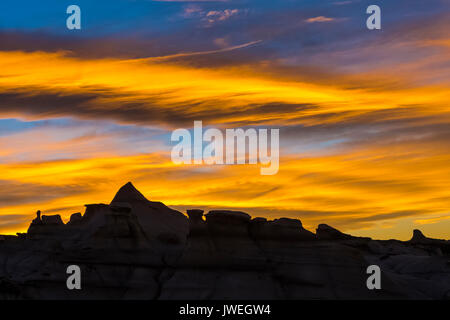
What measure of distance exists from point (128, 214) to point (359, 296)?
1283 inches

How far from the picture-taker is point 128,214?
107 metres

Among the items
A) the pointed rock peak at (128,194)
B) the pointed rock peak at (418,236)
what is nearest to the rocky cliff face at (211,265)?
the pointed rock peak at (128,194)

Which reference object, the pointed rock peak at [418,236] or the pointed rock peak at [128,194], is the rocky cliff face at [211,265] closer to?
the pointed rock peak at [128,194]

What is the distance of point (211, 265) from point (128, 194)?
3395 centimetres

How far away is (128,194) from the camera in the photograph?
408 feet

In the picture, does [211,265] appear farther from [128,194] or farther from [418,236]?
[418,236]

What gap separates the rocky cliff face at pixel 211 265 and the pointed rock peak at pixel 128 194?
239 inches

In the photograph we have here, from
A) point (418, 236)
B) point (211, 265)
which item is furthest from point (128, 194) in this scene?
point (418, 236)

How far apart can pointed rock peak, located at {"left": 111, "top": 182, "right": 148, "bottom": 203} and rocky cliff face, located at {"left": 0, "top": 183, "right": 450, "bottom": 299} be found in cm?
606

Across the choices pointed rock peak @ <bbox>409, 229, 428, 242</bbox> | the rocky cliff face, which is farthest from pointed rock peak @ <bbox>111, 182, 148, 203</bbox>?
pointed rock peak @ <bbox>409, 229, 428, 242</bbox>

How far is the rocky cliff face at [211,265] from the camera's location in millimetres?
91750

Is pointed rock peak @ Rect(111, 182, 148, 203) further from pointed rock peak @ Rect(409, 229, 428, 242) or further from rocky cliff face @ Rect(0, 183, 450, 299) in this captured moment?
pointed rock peak @ Rect(409, 229, 428, 242)
